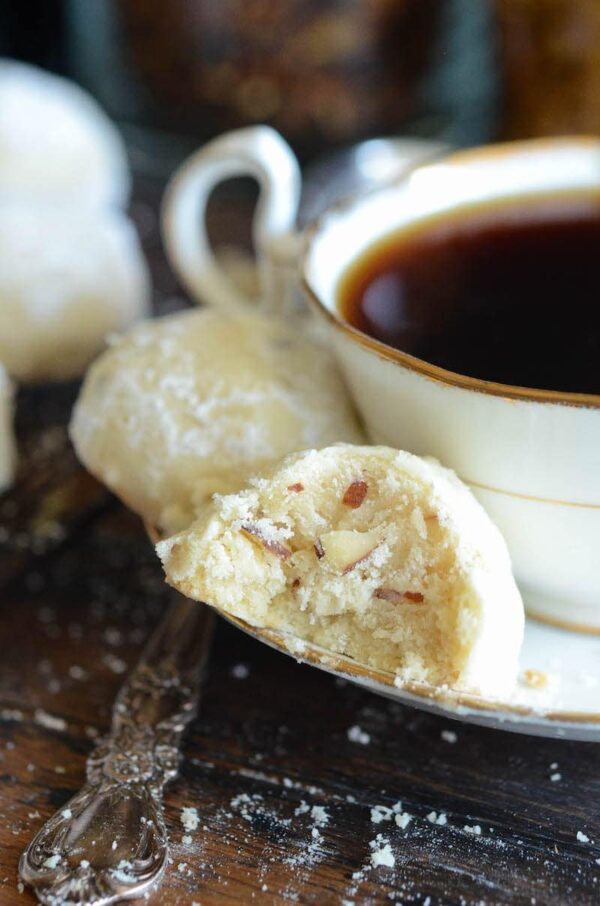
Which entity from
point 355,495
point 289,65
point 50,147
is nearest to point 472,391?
point 355,495

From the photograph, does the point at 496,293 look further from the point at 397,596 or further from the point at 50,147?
the point at 50,147

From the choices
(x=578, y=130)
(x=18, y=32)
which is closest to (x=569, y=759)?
(x=578, y=130)

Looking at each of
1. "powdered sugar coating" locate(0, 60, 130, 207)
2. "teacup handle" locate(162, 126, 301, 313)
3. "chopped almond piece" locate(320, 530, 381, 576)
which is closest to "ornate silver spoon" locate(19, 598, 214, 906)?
"chopped almond piece" locate(320, 530, 381, 576)

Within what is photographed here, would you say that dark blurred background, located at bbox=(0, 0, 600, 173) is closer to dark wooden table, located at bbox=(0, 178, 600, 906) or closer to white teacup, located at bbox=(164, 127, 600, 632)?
white teacup, located at bbox=(164, 127, 600, 632)

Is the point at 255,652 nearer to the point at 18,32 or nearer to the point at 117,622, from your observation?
the point at 117,622

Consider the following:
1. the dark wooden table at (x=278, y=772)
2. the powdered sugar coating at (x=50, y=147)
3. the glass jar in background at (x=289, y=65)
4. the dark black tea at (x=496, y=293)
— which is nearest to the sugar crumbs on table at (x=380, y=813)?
the dark wooden table at (x=278, y=772)
